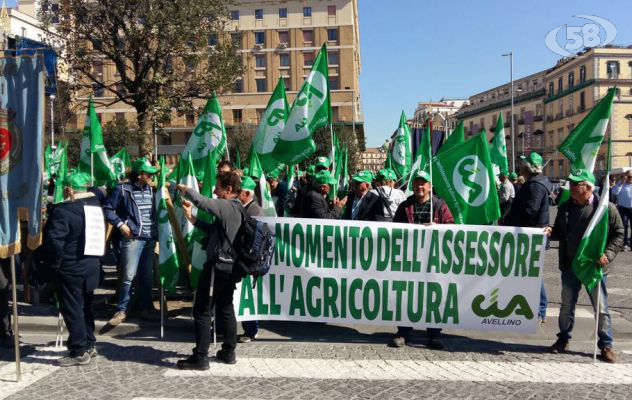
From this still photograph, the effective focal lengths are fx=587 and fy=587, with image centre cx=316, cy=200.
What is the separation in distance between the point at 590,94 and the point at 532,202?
69.1 m

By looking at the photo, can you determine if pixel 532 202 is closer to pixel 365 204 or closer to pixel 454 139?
Result: pixel 454 139

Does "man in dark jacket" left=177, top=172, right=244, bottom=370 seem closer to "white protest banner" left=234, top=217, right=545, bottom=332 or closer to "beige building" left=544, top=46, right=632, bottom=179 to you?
"white protest banner" left=234, top=217, right=545, bottom=332

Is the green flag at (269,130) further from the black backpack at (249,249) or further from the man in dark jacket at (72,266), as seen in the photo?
the man in dark jacket at (72,266)

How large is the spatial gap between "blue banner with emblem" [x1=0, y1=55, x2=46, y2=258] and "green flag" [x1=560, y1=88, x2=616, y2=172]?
15.8 feet

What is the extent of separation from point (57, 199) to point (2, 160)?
2128mm

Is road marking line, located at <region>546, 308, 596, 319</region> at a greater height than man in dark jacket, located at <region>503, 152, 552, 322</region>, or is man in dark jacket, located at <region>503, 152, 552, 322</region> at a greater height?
man in dark jacket, located at <region>503, 152, 552, 322</region>

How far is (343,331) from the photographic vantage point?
21.4 ft

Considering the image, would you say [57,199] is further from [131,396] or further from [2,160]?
[131,396]

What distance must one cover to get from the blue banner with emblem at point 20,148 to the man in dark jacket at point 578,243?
15.7ft

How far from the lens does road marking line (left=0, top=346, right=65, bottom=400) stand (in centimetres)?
462

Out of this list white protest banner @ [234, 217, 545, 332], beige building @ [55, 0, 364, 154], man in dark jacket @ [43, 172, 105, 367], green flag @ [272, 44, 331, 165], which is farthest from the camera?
beige building @ [55, 0, 364, 154]

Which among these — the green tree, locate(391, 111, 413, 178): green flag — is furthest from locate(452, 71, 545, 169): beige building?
locate(391, 111, 413, 178): green flag

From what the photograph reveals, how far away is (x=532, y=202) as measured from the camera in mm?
6312

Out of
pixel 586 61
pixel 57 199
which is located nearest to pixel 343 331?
pixel 57 199
